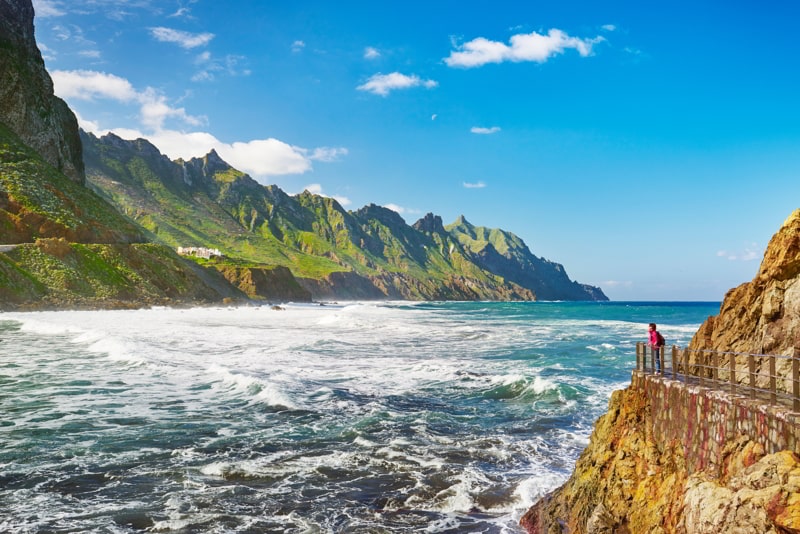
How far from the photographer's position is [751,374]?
9227 mm

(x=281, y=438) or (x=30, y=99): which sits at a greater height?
(x=30, y=99)

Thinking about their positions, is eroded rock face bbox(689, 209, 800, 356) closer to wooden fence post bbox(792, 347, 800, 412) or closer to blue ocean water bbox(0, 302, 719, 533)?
wooden fence post bbox(792, 347, 800, 412)

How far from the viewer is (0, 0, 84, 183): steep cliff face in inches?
4387

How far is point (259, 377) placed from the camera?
29.2 meters

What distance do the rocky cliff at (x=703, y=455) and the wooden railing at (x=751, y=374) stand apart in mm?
447

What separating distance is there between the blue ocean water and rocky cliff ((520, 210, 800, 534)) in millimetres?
2339

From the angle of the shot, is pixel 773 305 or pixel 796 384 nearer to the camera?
pixel 796 384

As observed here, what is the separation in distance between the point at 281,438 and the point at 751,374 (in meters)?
14.4

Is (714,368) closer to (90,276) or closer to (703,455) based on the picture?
(703,455)

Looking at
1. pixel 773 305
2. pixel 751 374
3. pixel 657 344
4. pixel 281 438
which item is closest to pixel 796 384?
pixel 751 374

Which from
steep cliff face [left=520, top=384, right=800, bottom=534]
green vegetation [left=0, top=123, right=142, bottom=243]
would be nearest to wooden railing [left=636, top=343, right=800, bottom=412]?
steep cliff face [left=520, top=384, right=800, bottom=534]

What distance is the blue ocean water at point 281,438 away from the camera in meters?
12.4

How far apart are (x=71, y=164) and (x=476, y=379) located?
130324 millimetres

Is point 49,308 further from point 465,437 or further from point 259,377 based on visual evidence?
point 465,437
